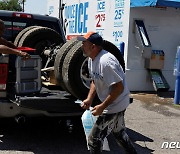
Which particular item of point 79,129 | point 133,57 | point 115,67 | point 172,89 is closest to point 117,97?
point 115,67

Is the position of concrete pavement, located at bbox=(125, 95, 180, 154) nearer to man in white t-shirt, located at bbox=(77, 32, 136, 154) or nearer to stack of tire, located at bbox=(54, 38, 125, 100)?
stack of tire, located at bbox=(54, 38, 125, 100)

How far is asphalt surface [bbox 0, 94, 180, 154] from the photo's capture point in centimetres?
518

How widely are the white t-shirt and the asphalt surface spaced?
4.76 feet

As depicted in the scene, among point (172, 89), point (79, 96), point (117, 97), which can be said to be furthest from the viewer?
point (172, 89)

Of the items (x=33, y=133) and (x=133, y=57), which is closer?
(x=33, y=133)

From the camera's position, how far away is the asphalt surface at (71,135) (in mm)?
→ 5176

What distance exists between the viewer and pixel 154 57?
35.1 feet

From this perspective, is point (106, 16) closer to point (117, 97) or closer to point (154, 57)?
point (154, 57)

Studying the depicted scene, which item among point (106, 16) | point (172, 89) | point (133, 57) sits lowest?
point (172, 89)

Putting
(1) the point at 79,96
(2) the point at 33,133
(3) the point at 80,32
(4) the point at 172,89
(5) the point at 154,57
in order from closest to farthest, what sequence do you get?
(1) the point at 79,96 → (2) the point at 33,133 → (5) the point at 154,57 → (4) the point at 172,89 → (3) the point at 80,32

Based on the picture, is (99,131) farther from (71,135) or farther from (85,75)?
(71,135)

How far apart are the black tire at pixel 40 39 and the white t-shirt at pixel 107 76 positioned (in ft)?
7.80

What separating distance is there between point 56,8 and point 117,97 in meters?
13.7

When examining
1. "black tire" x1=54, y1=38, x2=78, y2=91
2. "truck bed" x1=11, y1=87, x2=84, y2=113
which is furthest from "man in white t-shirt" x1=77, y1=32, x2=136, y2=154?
"black tire" x1=54, y1=38, x2=78, y2=91
